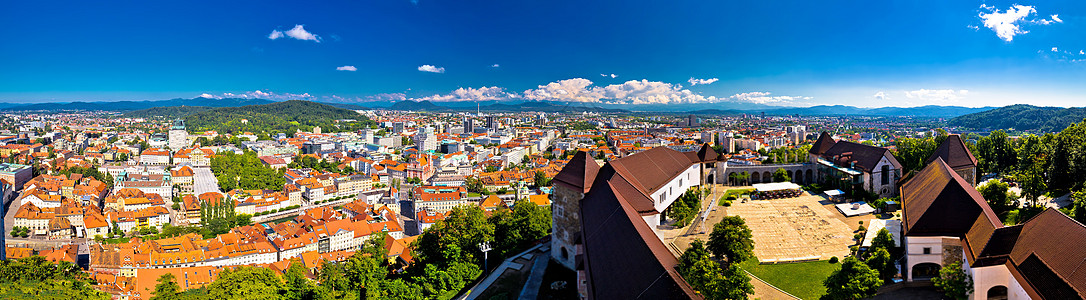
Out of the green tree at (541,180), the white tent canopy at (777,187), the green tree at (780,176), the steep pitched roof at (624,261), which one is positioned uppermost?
the steep pitched roof at (624,261)

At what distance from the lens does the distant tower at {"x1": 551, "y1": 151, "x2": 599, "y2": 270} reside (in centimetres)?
1636

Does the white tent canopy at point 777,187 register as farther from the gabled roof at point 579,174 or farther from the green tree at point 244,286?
the green tree at point 244,286

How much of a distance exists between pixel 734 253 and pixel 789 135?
277ft

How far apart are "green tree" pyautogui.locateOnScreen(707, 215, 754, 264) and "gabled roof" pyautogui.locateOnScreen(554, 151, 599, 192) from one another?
13.2 ft

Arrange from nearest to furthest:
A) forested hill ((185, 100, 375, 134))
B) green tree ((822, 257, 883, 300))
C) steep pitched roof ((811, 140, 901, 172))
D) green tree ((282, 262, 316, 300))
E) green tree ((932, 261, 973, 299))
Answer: green tree ((932, 261, 973, 299)) → green tree ((822, 257, 883, 300)) → green tree ((282, 262, 316, 300)) → steep pitched roof ((811, 140, 901, 172)) → forested hill ((185, 100, 375, 134))

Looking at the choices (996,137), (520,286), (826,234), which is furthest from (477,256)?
(996,137)

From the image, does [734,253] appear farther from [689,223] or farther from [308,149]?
[308,149]

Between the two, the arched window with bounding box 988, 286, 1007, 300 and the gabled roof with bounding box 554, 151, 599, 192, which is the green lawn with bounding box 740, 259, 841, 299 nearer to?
the arched window with bounding box 988, 286, 1007, 300

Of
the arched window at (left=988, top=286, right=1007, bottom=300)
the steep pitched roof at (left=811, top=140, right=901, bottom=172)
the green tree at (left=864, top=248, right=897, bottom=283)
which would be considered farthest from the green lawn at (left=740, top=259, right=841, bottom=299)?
the steep pitched roof at (left=811, top=140, right=901, bottom=172)

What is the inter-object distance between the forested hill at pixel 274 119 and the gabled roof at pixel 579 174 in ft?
363

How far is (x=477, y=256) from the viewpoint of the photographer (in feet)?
66.0

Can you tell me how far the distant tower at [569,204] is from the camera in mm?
16359

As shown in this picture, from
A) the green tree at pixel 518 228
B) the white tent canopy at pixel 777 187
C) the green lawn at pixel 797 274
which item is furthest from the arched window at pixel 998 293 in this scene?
the white tent canopy at pixel 777 187

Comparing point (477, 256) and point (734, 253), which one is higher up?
point (734, 253)
